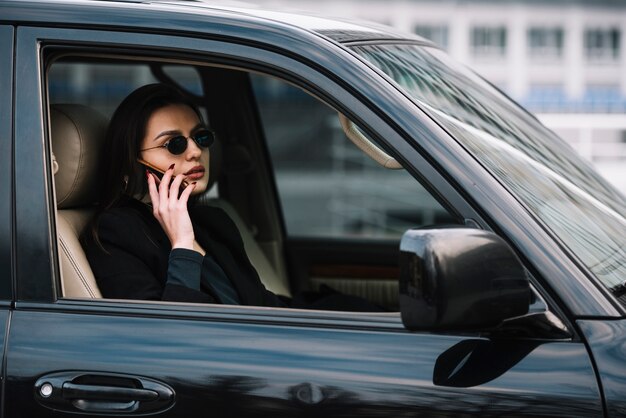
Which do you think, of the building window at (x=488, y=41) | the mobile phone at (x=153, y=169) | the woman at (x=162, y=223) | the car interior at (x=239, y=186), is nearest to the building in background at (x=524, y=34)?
the building window at (x=488, y=41)

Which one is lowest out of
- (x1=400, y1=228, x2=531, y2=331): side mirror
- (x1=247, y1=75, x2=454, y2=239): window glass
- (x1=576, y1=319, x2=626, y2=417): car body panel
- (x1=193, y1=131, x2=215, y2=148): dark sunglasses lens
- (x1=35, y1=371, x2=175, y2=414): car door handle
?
(x1=35, y1=371, x2=175, y2=414): car door handle

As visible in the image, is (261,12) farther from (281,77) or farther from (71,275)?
(71,275)

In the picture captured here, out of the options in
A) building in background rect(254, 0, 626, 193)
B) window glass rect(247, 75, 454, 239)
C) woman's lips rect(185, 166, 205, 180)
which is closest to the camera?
woman's lips rect(185, 166, 205, 180)

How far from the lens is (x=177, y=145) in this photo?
276cm

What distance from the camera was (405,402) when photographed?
1993mm

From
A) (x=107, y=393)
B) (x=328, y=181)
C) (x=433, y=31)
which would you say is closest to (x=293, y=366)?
(x=107, y=393)

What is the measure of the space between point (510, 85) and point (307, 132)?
39.8ft

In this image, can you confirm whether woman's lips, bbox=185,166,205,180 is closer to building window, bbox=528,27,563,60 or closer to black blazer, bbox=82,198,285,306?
black blazer, bbox=82,198,285,306

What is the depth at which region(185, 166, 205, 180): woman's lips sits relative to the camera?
275 centimetres

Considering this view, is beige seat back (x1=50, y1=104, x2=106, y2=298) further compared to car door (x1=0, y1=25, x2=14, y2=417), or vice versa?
beige seat back (x1=50, y1=104, x2=106, y2=298)

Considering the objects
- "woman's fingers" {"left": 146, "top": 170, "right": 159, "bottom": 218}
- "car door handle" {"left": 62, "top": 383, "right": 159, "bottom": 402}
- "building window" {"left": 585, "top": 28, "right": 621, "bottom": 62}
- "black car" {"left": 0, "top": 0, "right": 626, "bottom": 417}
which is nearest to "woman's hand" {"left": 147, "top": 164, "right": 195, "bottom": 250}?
"woman's fingers" {"left": 146, "top": 170, "right": 159, "bottom": 218}

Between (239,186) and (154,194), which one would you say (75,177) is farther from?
(239,186)

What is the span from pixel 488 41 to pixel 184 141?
28.4 m

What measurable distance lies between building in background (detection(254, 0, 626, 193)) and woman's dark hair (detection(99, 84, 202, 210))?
68.6 feet
